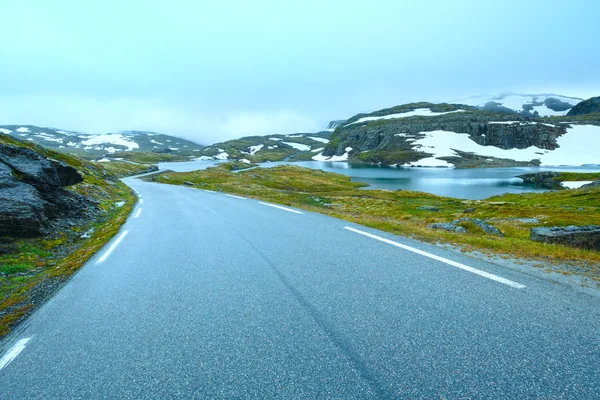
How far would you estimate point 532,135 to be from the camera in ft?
615

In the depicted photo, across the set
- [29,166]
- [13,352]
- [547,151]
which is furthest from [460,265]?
[547,151]

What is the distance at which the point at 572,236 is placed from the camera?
10.2 meters

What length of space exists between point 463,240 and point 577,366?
6914mm

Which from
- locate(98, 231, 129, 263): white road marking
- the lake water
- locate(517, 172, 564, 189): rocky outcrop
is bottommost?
locate(517, 172, 564, 189): rocky outcrop

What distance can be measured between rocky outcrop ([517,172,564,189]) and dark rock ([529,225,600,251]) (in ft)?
302

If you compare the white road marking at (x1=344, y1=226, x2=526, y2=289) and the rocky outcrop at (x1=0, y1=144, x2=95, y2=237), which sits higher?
the rocky outcrop at (x1=0, y1=144, x2=95, y2=237)

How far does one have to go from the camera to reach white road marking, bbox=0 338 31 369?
419cm

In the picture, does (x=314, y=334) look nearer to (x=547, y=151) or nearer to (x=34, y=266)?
(x=34, y=266)

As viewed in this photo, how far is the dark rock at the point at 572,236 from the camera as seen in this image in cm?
982

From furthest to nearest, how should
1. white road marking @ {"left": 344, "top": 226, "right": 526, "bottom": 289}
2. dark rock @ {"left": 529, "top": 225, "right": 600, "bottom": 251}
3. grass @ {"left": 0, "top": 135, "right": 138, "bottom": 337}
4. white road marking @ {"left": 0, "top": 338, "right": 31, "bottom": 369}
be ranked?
dark rock @ {"left": 529, "top": 225, "right": 600, "bottom": 251} → grass @ {"left": 0, "top": 135, "right": 138, "bottom": 337} → white road marking @ {"left": 344, "top": 226, "right": 526, "bottom": 289} → white road marking @ {"left": 0, "top": 338, "right": 31, "bottom": 369}

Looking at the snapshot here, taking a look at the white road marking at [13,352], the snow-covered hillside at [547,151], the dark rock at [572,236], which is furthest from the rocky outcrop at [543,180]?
the white road marking at [13,352]

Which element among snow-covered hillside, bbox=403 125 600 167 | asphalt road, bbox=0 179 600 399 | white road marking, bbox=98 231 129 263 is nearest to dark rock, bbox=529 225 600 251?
asphalt road, bbox=0 179 600 399

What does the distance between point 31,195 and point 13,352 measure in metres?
12.9

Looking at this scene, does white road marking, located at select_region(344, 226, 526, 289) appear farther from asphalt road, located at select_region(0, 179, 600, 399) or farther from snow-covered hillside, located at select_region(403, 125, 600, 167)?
snow-covered hillside, located at select_region(403, 125, 600, 167)
